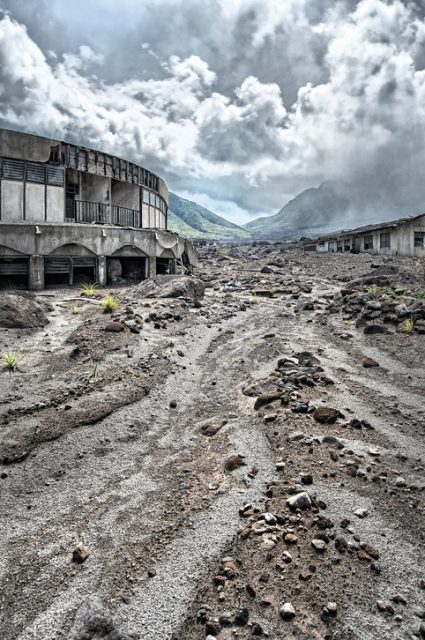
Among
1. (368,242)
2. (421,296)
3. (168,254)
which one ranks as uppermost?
(368,242)

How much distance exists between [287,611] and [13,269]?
63.4ft

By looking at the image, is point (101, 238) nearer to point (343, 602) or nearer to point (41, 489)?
point (41, 489)

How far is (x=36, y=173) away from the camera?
23109 millimetres

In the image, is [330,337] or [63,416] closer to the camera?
[63,416]

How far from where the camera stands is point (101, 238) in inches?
833

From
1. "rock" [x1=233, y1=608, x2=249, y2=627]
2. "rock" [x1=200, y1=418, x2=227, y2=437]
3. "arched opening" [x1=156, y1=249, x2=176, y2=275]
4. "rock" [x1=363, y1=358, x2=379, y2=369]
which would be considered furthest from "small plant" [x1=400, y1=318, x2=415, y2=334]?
"arched opening" [x1=156, y1=249, x2=176, y2=275]

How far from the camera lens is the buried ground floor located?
61.4ft

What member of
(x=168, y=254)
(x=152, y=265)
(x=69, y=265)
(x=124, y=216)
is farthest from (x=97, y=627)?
(x=124, y=216)

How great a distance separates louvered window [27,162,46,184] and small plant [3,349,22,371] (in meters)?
16.7

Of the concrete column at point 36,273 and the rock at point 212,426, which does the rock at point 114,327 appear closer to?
the rock at point 212,426

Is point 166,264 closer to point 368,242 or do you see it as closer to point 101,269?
point 101,269

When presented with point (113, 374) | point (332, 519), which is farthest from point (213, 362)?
point (332, 519)

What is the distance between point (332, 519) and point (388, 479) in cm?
124

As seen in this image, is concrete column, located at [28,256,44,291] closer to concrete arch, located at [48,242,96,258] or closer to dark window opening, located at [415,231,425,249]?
concrete arch, located at [48,242,96,258]
